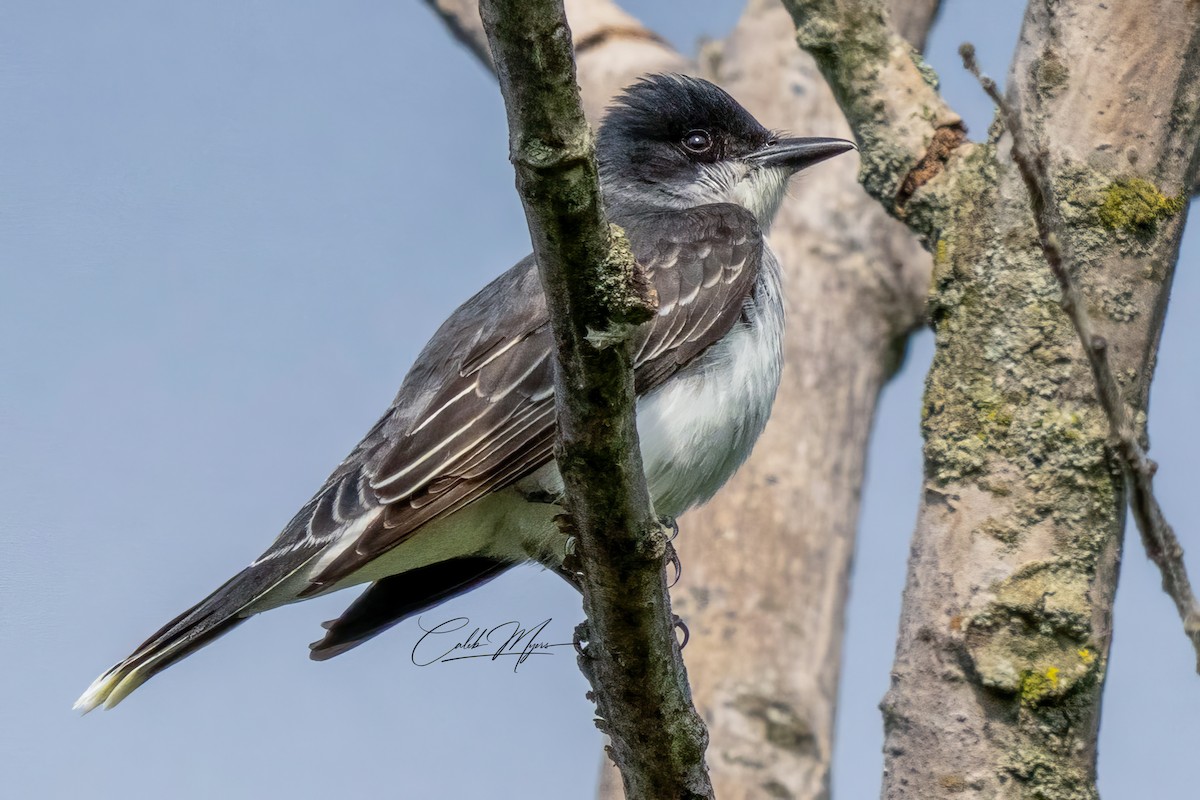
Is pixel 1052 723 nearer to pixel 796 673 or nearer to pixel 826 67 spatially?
pixel 826 67

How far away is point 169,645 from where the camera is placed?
13.5ft

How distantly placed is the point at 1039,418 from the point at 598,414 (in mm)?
1961

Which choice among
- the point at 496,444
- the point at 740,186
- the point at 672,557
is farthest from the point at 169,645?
the point at 740,186

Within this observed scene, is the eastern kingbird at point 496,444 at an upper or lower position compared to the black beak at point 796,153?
lower

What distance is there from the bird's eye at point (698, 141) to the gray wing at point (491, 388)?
2.52 feet

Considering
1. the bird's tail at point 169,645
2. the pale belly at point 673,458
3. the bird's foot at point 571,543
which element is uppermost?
the pale belly at point 673,458

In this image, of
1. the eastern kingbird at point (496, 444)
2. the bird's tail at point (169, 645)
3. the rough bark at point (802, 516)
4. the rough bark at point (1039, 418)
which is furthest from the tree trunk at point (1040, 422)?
the rough bark at point (802, 516)

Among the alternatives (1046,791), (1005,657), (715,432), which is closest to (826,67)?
(715,432)

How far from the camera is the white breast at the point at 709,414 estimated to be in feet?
14.6

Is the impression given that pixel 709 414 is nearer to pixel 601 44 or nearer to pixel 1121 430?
pixel 1121 430

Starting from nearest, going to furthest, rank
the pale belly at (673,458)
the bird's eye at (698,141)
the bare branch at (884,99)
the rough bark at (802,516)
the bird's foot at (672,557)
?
the bird's foot at (672,557)
the pale belly at (673,458)
the bare branch at (884,99)
the bird's eye at (698,141)
the rough bark at (802,516)

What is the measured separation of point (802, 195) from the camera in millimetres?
8109

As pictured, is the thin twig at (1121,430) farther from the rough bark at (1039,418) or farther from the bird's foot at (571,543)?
the rough bark at (1039,418)

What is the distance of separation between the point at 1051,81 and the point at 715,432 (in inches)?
63.1
